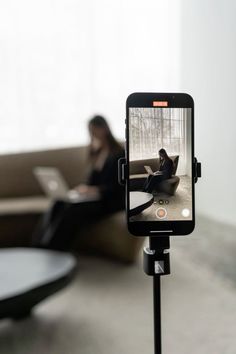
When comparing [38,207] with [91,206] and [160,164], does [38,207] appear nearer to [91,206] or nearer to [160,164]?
[91,206]

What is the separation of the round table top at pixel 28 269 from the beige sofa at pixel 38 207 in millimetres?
514

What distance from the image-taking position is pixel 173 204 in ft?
2.39

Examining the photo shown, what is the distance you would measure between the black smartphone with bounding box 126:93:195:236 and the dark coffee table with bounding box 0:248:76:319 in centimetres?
100

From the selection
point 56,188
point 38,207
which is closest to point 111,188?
point 56,188

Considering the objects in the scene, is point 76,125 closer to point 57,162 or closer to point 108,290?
point 57,162

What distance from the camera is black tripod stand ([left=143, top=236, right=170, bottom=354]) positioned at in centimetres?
72

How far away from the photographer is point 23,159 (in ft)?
9.59

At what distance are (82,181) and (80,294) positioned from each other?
1055 millimetres

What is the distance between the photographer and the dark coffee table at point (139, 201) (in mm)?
718

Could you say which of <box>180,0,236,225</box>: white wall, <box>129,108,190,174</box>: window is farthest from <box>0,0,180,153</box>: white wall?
<box>129,108,190,174</box>: window

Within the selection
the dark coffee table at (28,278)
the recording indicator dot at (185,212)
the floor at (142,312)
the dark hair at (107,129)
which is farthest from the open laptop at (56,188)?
the recording indicator dot at (185,212)

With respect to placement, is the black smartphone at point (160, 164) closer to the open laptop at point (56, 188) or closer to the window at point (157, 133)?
the window at point (157, 133)

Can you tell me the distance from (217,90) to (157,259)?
0.78 meters

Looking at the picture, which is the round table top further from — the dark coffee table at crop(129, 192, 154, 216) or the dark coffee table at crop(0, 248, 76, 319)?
the dark coffee table at crop(129, 192, 154, 216)
